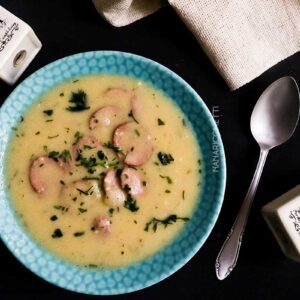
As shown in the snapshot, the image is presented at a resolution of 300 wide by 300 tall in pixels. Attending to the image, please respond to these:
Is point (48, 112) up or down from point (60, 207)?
up

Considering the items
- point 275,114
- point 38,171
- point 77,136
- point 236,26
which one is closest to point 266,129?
point 275,114

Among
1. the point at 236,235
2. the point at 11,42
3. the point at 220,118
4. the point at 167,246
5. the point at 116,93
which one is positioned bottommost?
the point at 236,235

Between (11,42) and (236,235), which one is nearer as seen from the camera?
(11,42)

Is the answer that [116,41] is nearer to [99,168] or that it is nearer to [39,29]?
[39,29]

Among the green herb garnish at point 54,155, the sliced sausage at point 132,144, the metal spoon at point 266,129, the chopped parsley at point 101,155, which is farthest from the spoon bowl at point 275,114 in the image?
the green herb garnish at point 54,155

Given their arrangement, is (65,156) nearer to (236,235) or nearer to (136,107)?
(136,107)

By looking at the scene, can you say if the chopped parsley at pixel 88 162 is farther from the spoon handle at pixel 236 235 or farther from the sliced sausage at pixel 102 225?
the spoon handle at pixel 236 235

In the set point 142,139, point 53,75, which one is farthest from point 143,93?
point 53,75
